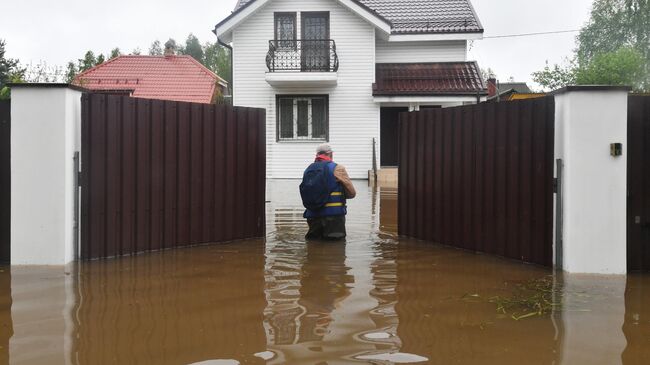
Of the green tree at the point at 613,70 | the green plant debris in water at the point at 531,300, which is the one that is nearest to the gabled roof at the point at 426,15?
the green plant debris in water at the point at 531,300

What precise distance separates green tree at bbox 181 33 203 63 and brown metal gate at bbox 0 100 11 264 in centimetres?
8733

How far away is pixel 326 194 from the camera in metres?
10.2

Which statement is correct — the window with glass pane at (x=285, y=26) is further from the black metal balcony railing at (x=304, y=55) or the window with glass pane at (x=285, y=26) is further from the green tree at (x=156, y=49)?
the green tree at (x=156, y=49)

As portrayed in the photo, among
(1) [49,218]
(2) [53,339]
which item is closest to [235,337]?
(2) [53,339]

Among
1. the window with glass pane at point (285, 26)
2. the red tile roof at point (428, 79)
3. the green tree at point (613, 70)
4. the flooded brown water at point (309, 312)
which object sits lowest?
the flooded brown water at point (309, 312)

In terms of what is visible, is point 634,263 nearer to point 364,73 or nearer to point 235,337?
point 235,337

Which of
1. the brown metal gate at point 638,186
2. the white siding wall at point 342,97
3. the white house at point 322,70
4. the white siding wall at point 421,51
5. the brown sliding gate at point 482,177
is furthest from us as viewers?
the white siding wall at point 421,51

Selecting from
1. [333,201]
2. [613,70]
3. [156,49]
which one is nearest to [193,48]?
[156,49]

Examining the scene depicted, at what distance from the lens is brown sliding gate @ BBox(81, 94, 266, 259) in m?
8.61

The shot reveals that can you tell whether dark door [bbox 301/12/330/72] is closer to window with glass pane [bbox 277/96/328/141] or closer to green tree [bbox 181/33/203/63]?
window with glass pane [bbox 277/96/328/141]

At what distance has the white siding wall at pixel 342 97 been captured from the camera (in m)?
24.0

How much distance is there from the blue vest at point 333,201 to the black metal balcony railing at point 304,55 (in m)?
13.7

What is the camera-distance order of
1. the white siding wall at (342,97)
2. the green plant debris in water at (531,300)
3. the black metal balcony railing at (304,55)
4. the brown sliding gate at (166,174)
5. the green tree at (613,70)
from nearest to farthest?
the green plant debris in water at (531,300)
the brown sliding gate at (166,174)
the black metal balcony railing at (304,55)
the white siding wall at (342,97)
the green tree at (613,70)

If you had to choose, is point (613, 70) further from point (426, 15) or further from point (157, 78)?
point (157, 78)
